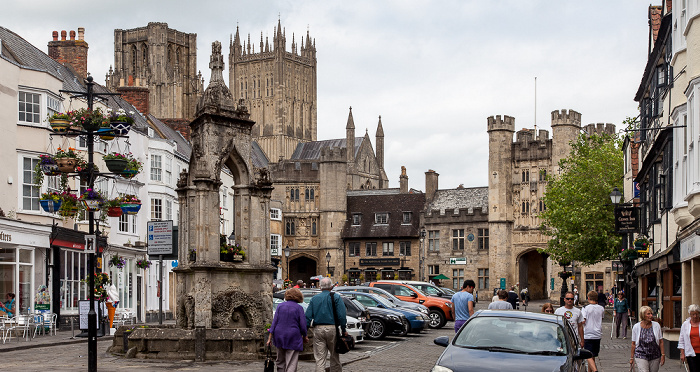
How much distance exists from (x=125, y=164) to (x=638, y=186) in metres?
24.7

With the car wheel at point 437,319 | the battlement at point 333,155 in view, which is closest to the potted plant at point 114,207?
the car wheel at point 437,319

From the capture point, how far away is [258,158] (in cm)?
9619

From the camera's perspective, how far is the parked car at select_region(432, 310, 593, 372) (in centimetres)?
1077

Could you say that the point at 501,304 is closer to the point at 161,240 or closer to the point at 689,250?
the point at 689,250

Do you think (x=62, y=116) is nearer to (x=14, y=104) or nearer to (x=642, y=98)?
(x=14, y=104)

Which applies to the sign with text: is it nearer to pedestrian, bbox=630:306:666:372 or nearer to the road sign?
the road sign

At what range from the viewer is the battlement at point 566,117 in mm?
69812

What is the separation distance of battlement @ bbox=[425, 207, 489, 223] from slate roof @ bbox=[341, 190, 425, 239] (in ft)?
7.08

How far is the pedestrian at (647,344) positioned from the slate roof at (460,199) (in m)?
62.4

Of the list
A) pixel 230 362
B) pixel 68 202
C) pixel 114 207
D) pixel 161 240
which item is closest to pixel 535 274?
pixel 161 240

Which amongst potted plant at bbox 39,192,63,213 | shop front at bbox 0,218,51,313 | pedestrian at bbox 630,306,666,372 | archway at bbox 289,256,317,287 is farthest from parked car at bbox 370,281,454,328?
archway at bbox 289,256,317,287

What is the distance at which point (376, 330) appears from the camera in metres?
26.2

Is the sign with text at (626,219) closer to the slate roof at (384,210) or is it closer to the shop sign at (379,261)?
the slate roof at (384,210)

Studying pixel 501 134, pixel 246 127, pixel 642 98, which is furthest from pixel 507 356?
pixel 501 134
